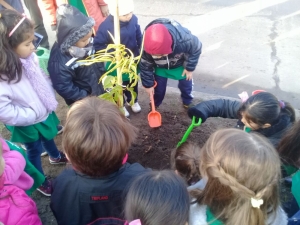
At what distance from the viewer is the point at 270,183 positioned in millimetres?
1218

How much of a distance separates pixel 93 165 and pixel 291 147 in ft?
3.87

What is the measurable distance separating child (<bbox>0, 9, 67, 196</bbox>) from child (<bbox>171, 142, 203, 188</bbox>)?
2.98 ft

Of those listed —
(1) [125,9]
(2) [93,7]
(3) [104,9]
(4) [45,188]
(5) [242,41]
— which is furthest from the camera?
(5) [242,41]

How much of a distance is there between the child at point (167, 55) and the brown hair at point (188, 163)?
836mm

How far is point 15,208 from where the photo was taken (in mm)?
1361

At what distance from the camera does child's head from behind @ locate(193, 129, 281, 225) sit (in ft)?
3.92

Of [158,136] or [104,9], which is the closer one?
[158,136]

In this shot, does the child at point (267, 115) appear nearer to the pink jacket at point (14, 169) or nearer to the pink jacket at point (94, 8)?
the pink jacket at point (14, 169)

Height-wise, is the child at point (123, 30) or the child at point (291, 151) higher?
the child at point (123, 30)

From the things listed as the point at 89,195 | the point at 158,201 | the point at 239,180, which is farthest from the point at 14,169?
the point at 239,180

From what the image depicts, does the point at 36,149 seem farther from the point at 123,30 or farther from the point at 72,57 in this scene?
the point at 123,30

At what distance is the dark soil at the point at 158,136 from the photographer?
99.6 inches

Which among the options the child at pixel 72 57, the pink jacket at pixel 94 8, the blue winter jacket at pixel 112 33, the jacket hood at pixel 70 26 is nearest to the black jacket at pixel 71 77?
the child at pixel 72 57

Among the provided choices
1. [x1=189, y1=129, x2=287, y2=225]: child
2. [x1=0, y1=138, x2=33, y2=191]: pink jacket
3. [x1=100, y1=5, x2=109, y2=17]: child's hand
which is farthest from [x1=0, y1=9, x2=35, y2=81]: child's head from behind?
[x1=100, y1=5, x2=109, y2=17]: child's hand
